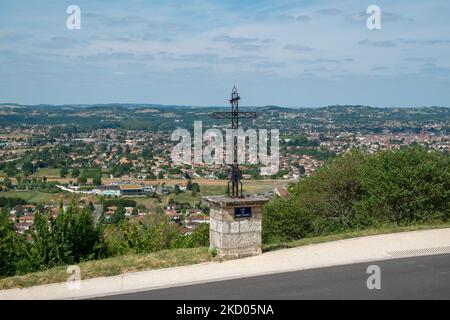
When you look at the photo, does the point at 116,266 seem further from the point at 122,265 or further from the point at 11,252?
the point at 11,252

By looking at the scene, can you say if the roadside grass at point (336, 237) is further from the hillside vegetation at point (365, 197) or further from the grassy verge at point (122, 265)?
the hillside vegetation at point (365, 197)

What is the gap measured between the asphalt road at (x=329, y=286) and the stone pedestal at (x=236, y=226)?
123 centimetres

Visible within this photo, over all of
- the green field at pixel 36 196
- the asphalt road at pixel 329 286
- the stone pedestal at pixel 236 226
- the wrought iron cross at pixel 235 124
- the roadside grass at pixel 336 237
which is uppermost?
the wrought iron cross at pixel 235 124

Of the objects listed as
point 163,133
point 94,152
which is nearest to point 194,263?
point 94,152

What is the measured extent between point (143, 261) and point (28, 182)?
6502cm

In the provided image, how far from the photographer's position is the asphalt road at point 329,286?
7.79m

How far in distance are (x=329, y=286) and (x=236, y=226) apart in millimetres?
2352

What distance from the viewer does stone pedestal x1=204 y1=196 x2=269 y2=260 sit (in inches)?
390

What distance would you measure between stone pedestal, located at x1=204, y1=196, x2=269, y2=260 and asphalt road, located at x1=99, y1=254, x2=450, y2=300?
1234 mm

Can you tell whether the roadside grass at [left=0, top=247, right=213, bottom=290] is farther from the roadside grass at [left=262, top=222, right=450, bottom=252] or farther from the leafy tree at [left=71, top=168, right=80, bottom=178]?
the leafy tree at [left=71, top=168, right=80, bottom=178]
